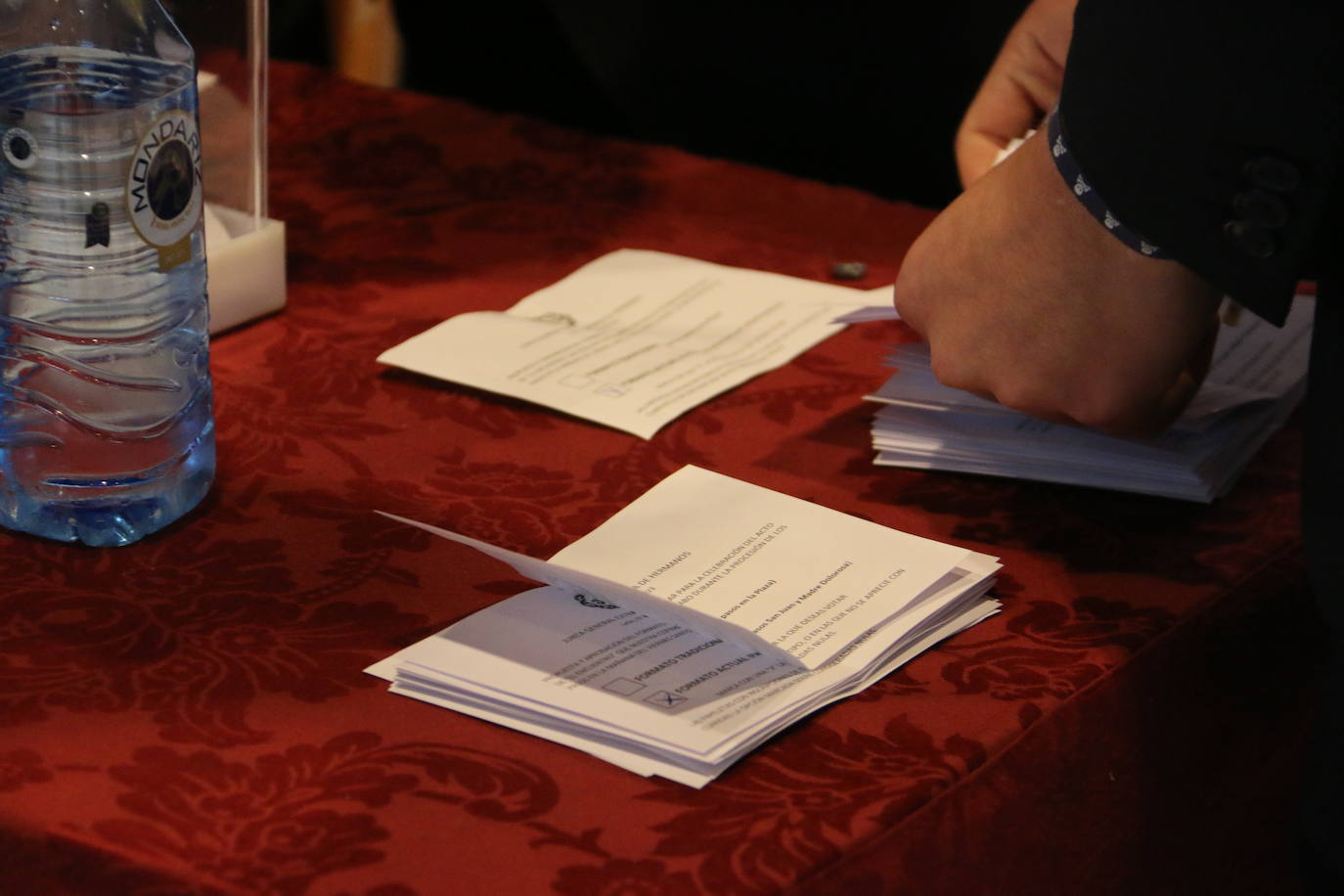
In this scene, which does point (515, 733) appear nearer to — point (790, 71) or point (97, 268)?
point (97, 268)

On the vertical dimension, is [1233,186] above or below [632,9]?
above

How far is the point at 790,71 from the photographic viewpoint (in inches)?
87.9

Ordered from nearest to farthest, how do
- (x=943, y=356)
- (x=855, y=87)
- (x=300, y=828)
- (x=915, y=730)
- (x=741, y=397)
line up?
1. (x=300, y=828)
2. (x=915, y=730)
3. (x=943, y=356)
4. (x=741, y=397)
5. (x=855, y=87)

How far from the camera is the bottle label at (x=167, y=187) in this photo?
754 mm

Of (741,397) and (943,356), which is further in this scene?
(741,397)

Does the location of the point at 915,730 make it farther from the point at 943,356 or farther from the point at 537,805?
the point at 943,356

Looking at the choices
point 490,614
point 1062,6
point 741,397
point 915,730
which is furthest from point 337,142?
point 915,730

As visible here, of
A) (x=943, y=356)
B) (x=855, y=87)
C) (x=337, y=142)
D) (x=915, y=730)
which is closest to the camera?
(x=915, y=730)

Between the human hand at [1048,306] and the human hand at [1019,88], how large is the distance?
25 centimetres

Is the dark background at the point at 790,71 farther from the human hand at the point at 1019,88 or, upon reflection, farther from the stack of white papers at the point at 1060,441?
the stack of white papers at the point at 1060,441

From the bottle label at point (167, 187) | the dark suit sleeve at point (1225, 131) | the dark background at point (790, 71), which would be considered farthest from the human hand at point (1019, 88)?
the dark background at point (790, 71)

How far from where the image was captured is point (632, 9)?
7.46 feet

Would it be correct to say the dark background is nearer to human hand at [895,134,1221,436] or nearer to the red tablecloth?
the red tablecloth

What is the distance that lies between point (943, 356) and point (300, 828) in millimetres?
508
